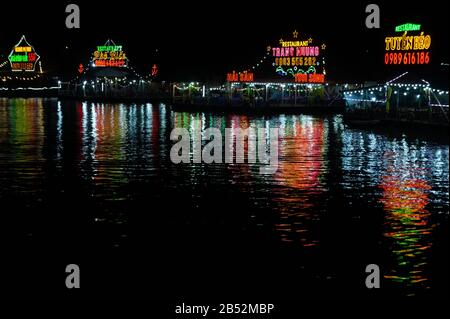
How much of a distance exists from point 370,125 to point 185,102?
3818 cm

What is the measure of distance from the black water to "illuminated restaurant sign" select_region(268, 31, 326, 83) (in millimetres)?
40961

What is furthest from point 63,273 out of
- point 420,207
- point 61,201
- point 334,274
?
point 420,207

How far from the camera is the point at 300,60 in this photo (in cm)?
8819

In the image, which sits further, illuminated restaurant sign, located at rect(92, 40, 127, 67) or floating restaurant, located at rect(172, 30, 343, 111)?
illuminated restaurant sign, located at rect(92, 40, 127, 67)

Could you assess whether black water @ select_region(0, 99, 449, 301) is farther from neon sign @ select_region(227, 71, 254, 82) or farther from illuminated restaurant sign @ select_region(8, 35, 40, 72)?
illuminated restaurant sign @ select_region(8, 35, 40, 72)

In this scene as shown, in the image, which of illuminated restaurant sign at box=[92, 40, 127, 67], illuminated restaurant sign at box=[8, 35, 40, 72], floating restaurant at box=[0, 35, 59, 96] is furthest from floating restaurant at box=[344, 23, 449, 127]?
illuminated restaurant sign at box=[8, 35, 40, 72]

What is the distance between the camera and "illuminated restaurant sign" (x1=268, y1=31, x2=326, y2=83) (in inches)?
3415

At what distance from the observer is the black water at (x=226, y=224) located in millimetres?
19938

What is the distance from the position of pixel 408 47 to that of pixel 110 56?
82661 millimetres

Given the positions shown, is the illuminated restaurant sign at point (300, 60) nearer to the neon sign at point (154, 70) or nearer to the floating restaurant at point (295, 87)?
the floating restaurant at point (295, 87)

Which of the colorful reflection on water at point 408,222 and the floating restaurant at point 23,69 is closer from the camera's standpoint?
the colorful reflection on water at point 408,222

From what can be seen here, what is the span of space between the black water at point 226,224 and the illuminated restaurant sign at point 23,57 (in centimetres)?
12875

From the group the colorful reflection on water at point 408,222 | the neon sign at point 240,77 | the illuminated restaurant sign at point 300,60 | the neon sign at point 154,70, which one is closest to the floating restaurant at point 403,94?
the illuminated restaurant sign at point 300,60

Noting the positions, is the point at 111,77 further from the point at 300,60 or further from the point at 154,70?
the point at 300,60
